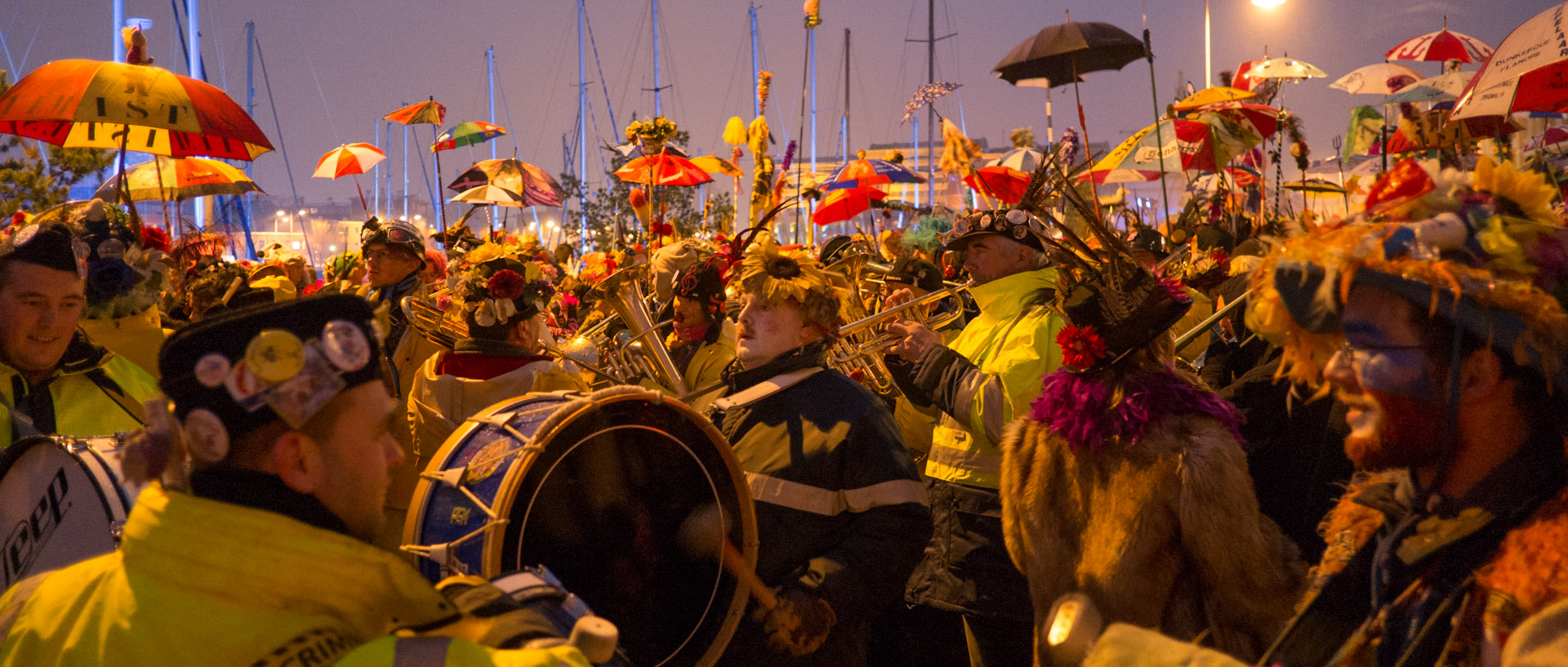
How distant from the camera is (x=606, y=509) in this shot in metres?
2.92

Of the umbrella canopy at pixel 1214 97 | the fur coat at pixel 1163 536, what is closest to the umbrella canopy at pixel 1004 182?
the umbrella canopy at pixel 1214 97

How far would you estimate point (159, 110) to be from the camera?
15.5 ft

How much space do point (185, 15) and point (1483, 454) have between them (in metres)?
16.9

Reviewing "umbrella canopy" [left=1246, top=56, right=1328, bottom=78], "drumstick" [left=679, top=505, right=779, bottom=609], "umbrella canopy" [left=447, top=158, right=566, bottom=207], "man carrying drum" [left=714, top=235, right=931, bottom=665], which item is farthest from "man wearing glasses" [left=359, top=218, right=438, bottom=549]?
"umbrella canopy" [left=1246, top=56, right=1328, bottom=78]

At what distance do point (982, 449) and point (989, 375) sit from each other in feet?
1.10

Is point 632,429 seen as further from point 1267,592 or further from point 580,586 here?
point 1267,592

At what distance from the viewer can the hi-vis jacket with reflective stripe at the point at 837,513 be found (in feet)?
10.3

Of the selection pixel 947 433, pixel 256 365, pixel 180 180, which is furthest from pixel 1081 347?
pixel 180 180

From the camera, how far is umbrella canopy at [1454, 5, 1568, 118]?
4.67m

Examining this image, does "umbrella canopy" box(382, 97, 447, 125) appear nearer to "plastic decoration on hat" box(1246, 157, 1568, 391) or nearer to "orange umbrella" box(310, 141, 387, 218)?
"orange umbrella" box(310, 141, 387, 218)

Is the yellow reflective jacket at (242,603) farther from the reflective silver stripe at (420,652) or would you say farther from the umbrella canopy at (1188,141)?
the umbrella canopy at (1188,141)

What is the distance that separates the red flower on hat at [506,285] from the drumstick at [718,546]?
1.56m

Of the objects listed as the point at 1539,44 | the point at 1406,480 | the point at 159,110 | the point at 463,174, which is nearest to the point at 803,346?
the point at 1406,480

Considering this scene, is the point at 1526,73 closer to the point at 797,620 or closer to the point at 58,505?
the point at 797,620
